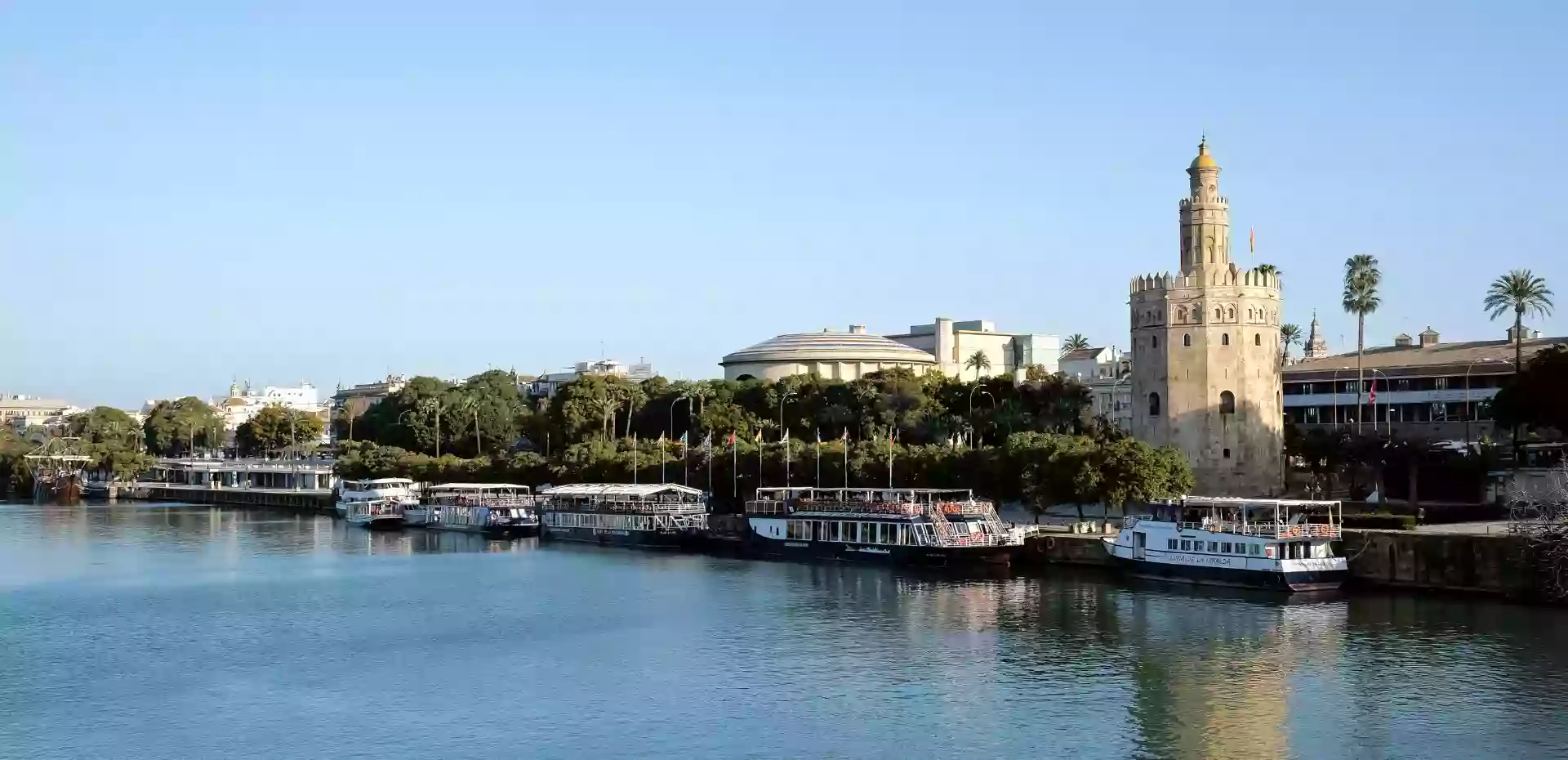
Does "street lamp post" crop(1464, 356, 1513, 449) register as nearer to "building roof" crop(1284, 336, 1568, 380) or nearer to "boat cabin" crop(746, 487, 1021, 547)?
"building roof" crop(1284, 336, 1568, 380)

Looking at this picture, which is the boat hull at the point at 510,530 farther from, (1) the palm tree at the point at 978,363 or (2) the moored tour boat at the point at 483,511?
(1) the palm tree at the point at 978,363

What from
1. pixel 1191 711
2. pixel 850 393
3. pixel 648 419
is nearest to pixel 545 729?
pixel 1191 711

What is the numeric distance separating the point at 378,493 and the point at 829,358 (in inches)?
1962

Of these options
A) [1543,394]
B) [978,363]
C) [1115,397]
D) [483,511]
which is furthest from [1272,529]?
[978,363]

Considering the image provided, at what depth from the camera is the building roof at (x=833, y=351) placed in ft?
506

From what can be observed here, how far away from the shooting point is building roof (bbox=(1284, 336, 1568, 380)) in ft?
340

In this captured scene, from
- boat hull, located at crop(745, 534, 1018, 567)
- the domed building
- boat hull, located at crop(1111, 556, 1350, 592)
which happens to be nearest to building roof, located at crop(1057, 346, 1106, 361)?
the domed building

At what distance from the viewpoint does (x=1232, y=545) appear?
64562mm

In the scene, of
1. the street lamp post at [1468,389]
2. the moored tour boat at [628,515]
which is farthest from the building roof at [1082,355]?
the moored tour boat at [628,515]

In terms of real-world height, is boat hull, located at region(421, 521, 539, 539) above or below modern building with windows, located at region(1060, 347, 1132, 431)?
below

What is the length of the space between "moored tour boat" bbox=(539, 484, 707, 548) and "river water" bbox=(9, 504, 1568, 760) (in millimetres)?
16444

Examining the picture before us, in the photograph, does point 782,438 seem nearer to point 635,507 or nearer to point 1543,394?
point 635,507

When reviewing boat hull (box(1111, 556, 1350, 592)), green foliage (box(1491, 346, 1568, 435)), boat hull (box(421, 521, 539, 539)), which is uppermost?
green foliage (box(1491, 346, 1568, 435))

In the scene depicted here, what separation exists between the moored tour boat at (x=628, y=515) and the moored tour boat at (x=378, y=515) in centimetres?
1493
